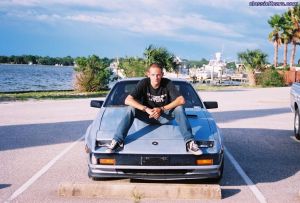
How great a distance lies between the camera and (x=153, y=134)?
235 inches

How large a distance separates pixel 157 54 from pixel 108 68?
607cm

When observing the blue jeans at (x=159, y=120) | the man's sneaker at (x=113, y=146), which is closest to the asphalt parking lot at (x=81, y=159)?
the man's sneaker at (x=113, y=146)

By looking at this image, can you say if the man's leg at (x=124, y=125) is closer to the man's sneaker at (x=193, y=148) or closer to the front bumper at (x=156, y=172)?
the front bumper at (x=156, y=172)

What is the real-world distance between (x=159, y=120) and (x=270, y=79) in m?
40.4

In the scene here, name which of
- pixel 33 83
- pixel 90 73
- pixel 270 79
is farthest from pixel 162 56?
pixel 33 83

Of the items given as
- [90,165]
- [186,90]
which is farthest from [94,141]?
[186,90]

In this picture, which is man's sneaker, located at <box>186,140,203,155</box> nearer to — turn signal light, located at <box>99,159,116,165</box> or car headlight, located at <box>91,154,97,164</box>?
turn signal light, located at <box>99,159,116,165</box>

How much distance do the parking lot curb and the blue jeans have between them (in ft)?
1.90

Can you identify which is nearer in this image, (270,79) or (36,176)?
(36,176)

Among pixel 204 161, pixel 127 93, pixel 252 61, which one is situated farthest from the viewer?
pixel 252 61

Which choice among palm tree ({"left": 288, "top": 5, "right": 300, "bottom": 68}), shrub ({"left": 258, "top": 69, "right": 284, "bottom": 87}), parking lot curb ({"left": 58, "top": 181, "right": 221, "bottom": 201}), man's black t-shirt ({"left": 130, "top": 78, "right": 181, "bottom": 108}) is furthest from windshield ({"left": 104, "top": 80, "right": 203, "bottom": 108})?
palm tree ({"left": 288, "top": 5, "right": 300, "bottom": 68})

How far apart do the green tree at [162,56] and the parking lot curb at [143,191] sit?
1197 inches

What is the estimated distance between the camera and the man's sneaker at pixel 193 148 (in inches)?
222

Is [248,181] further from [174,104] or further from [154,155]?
[154,155]
